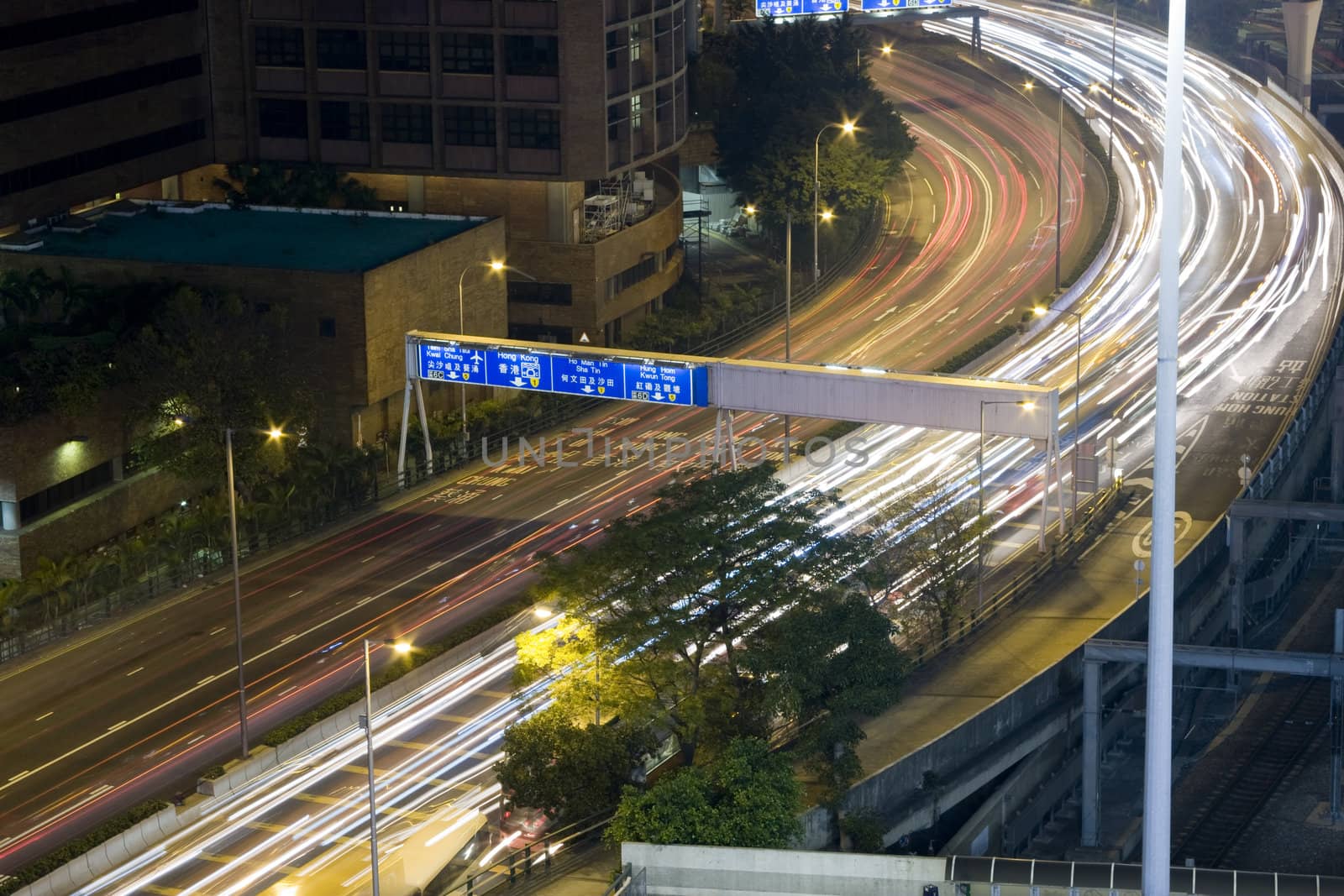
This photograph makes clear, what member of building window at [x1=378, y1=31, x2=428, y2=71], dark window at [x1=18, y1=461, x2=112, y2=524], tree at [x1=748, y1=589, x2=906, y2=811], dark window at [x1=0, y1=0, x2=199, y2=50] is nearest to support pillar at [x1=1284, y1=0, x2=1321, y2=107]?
building window at [x1=378, y1=31, x2=428, y2=71]

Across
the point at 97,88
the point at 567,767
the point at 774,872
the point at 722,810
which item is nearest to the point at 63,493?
the point at 97,88

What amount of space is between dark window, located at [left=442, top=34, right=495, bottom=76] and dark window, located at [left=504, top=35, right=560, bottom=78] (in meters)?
0.85

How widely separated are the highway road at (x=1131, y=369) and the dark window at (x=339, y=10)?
23853 millimetres

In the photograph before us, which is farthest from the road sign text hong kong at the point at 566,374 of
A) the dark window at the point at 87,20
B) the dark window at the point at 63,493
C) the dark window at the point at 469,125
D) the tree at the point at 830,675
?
the tree at the point at 830,675

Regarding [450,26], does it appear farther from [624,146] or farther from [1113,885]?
[1113,885]

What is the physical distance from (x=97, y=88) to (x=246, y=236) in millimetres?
9422

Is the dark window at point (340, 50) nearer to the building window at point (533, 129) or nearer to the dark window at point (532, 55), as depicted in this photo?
the dark window at point (532, 55)

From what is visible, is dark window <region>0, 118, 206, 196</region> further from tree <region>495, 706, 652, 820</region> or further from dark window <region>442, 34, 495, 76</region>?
tree <region>495, 706, 652, 820</region>

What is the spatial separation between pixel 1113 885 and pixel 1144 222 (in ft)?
272

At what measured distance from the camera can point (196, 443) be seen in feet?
280

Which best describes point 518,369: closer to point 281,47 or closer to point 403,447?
point 403,447

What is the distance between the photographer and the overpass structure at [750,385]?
272ft

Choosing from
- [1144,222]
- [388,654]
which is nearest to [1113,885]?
[388,654]

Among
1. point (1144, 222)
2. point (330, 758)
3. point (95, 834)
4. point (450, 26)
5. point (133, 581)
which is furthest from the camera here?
point (1144, 222)
